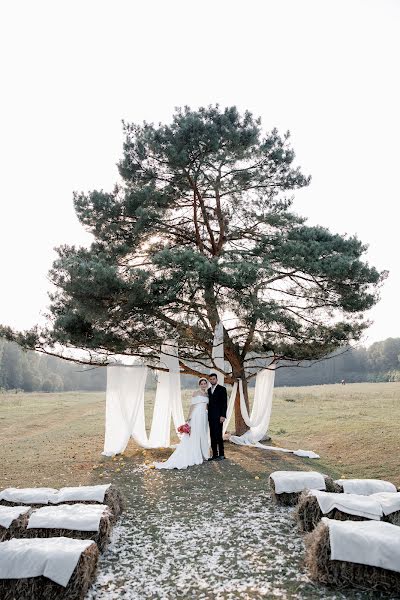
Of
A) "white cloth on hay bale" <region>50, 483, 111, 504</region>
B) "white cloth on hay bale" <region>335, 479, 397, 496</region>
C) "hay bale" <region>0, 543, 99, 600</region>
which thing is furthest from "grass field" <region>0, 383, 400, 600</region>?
"white cloth on hay bale" <region>335, 479, 397, 496</region>

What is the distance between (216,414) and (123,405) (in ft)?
9.19

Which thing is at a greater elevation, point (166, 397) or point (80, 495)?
point (166, 397)

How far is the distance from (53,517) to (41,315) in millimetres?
8430

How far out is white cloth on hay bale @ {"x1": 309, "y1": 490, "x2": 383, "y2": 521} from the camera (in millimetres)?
5422

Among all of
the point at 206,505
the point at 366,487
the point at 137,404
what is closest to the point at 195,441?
the point at 137,404

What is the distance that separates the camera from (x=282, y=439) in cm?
1514

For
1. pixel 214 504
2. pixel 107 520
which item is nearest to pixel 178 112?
pixel 214 504

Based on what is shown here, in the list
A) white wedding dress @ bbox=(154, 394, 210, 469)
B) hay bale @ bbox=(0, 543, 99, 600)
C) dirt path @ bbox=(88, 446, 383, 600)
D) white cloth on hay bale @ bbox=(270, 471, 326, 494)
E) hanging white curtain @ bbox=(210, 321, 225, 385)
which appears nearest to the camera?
hay bale @ bbox=(0, 543, 99, 600)

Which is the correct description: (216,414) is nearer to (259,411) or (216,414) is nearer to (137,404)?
(137,404)

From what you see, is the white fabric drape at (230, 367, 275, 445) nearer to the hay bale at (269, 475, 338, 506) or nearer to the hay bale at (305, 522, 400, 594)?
the hay bale at (269, 475, 338, 506)

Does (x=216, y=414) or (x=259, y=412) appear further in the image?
(x=259, y=412)

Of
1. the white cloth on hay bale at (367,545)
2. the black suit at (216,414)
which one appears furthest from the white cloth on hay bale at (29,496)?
the black suit at (216,414)

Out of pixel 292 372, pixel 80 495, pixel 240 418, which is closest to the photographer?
pixel 80 495

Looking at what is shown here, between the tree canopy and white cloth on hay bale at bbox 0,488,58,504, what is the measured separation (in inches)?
206
